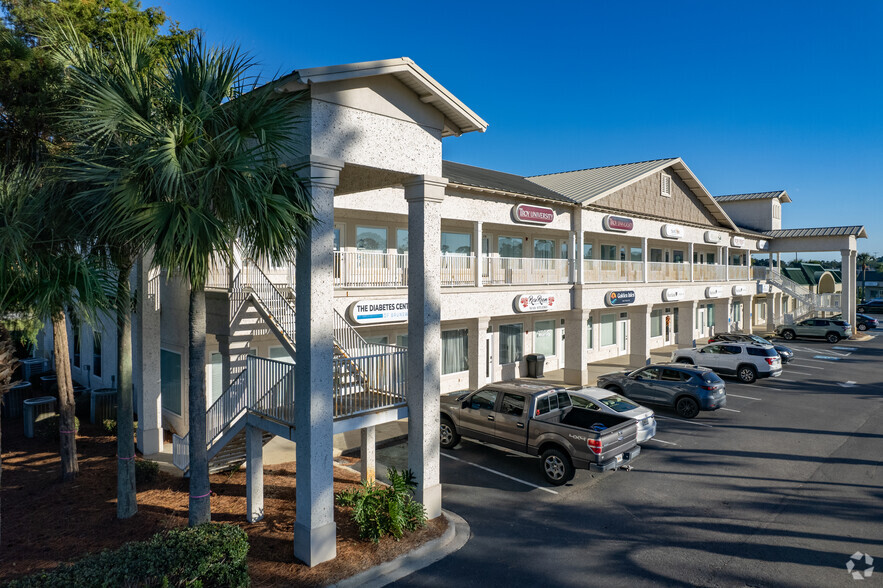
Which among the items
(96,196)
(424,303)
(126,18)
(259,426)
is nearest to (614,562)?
(424,303)

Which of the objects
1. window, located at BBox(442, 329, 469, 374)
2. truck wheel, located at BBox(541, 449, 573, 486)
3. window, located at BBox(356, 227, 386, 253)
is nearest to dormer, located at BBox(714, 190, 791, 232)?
window, located at BBox(442, 329, 469, 374)

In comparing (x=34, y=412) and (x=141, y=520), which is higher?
(x=34, y=412)

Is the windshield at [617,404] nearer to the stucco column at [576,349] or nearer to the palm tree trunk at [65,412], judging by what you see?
the stucco column at [576,349]

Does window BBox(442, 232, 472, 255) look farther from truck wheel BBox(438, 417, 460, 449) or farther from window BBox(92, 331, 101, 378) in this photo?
window BBox(92, 331, 101, 378)

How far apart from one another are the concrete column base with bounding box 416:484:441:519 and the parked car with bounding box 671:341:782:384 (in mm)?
18123

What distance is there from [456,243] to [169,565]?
16.3m

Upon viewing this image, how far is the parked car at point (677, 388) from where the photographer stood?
683 inches

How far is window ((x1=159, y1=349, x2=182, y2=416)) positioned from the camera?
51.5 feet

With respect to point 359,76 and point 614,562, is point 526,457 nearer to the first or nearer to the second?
point 614,562

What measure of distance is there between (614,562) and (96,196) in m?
9.82

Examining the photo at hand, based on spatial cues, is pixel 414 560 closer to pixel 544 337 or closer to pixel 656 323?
pixel 544 337

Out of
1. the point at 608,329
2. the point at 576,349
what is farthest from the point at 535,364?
the point at 608,329

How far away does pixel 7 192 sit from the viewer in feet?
26.2

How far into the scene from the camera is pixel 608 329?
29.1m
